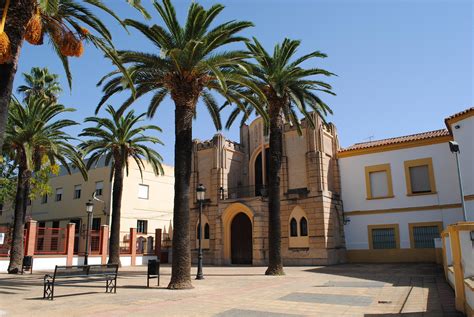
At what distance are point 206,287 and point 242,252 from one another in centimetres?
1466

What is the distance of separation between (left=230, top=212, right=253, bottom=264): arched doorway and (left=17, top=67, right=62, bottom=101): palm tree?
18013 mm

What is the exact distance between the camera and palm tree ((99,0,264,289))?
13.4 metres

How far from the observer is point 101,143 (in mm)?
24859

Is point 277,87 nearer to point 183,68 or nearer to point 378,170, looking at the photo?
point 183,68

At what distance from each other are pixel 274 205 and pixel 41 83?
24561 mm

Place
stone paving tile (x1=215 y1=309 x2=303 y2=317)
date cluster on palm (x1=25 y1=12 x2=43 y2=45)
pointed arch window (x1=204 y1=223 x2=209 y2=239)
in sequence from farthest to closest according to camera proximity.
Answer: pointed arch window (x1=204 y1=223 x2=209 y2=239) → date cluster on palm (x1=25 y1=12 x2=43 y2=45) → stone paving tile (x1=215 y1=309 x2=303 y2=317)

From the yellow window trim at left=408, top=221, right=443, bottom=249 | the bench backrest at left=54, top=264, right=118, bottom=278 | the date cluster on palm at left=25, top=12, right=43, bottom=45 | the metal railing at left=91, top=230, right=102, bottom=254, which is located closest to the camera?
the date cluster on palm at left=25, top=12, right=43, bottom=45

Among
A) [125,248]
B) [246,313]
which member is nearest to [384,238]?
[125,248]

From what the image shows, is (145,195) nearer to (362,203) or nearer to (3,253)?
(3,253)

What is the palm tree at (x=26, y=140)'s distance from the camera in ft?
66.7

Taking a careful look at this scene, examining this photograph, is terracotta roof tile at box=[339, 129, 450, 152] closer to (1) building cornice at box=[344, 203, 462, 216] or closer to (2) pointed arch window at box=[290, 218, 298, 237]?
(1) building cornice at box=[344, 203, 462, 216]

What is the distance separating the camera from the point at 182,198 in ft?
45.1

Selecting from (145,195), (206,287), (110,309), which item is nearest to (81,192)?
(145,195)

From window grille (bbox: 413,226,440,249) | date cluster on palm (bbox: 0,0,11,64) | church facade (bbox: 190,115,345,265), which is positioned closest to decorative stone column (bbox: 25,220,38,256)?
church facade (bbox: 190,115,345,265)
